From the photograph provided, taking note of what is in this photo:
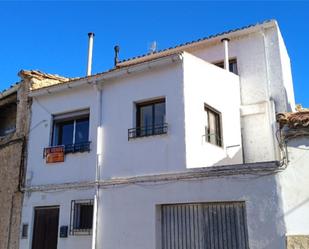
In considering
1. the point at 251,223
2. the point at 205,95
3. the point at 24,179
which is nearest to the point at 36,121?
the point at 24,179

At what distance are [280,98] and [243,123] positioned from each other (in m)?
1.44

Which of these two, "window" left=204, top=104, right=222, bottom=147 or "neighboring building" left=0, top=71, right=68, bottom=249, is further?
A: "neighboring building" left=0, top=71, right=68, bottom=249

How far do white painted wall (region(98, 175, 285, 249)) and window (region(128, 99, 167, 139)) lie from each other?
4.67 ft

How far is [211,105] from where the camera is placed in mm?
11008

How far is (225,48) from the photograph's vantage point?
1319 centimetres

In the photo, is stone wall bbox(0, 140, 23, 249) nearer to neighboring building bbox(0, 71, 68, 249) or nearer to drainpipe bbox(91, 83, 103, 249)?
neighboring building bbox(0, 71, 68, 249)

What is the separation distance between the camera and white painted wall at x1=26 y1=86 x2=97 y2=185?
10969 mm

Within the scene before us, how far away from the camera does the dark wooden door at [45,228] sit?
1113 cm

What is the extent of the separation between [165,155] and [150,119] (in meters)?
1.25

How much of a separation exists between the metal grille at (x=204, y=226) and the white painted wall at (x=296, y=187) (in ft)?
3.48

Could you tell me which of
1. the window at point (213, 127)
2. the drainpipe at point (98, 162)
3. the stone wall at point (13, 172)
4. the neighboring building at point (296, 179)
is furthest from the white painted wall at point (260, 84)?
the stone wall at point (13, 172)

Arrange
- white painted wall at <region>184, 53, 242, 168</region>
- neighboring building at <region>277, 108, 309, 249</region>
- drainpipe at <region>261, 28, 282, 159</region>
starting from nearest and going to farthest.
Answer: neighboring building at <region>277, 108, 309, 249</region>, white painted wall at <region>184, 53, 242, 168</region>, drainpipe at <region>261, 28, 282, 159</region>

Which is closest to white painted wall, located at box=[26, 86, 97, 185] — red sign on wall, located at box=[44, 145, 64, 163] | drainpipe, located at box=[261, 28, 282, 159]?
red sign on wall, located at box=[44, 145, 64, 163]

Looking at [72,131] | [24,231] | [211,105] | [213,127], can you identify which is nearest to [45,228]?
[24,231]
